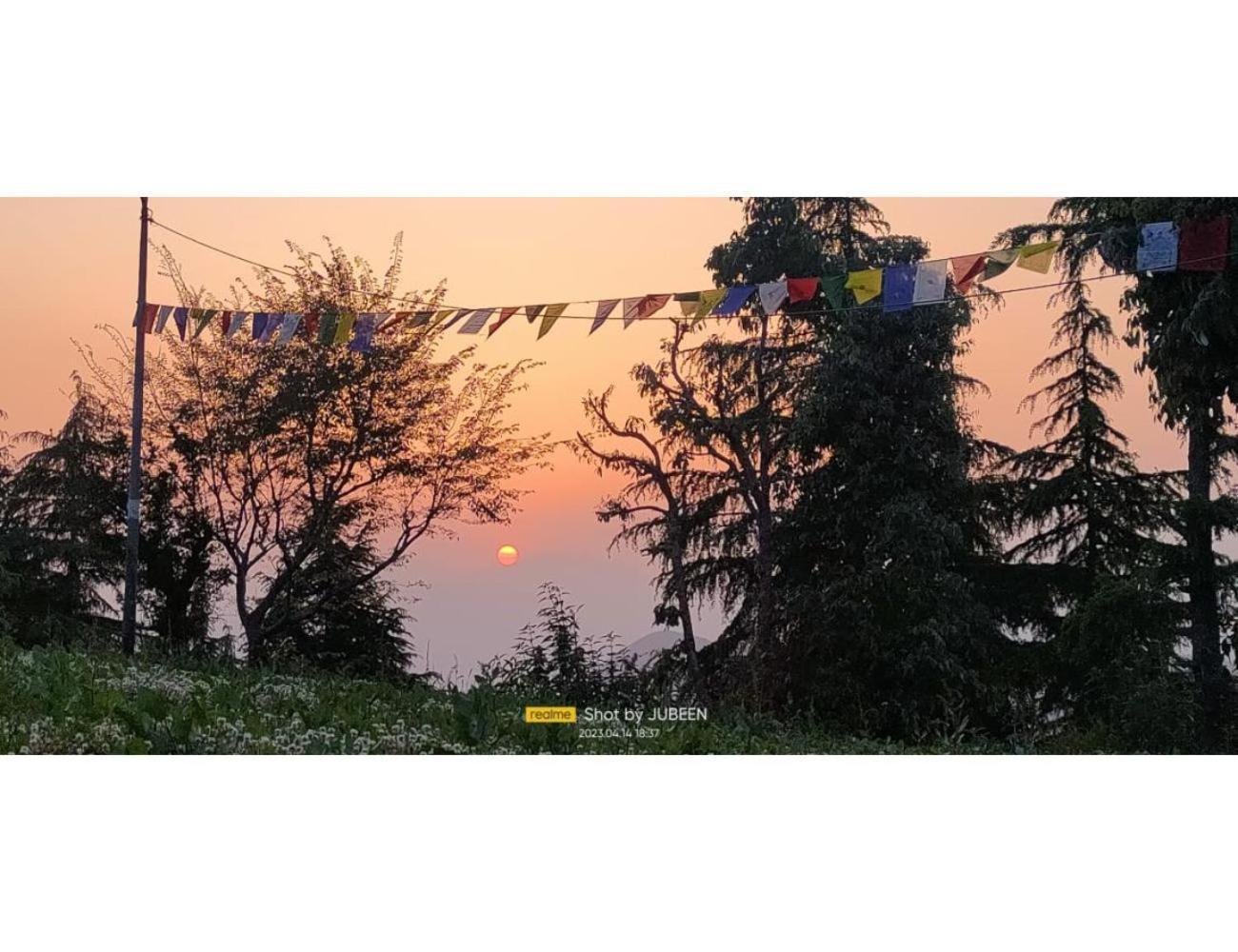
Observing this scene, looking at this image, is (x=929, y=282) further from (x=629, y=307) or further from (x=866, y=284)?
(x=629, y=307)

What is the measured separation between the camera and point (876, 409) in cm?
1184

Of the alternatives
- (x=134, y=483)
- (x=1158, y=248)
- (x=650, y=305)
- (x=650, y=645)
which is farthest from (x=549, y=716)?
(x=1158, y=248)

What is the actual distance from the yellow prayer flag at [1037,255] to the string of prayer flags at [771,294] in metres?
1.90

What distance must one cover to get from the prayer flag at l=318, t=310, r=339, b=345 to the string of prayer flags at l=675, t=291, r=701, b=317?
318 centimetres

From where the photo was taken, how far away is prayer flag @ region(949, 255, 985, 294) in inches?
387

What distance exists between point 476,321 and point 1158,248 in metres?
5.42

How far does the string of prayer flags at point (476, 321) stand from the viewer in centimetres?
1030

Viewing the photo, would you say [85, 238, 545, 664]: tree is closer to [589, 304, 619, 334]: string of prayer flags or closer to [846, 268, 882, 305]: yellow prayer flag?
[589, 304, 619, 334]: string of prayer flags

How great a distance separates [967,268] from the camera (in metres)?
9.84

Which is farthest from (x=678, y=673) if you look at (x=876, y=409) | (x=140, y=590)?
(x=140, y=590)

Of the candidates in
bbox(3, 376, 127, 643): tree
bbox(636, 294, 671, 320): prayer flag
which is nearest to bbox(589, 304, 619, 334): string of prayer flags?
bbox(636, 294, 671, 320): prayer flag

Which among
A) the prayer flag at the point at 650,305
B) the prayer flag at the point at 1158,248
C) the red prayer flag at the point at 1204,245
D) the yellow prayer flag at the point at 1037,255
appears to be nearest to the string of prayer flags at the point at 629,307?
the prayer flag at the point at 650,305

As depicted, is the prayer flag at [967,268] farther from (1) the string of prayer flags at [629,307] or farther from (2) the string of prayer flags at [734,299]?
(1) the string of prayer flags at [629,307]

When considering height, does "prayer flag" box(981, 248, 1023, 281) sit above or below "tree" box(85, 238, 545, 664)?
above
